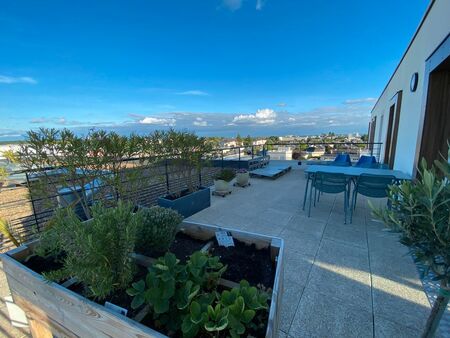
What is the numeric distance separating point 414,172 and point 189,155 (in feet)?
11.4

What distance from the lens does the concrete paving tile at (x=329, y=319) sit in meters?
1.26

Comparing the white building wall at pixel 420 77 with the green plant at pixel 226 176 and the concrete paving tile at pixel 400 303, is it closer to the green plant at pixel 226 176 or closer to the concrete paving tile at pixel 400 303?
the concrete paving tile at pixel 400 303

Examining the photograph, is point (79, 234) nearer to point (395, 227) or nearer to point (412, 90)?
point (395, 227)

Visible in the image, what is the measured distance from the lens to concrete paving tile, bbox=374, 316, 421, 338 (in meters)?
1.23

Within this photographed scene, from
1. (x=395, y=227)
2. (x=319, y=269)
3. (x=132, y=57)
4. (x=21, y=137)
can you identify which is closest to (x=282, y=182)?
(x=319, y=269)

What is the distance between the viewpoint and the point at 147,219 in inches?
56.6

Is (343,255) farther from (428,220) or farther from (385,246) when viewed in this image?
(428,220)

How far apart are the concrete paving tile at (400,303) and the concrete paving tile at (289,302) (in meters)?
0.53

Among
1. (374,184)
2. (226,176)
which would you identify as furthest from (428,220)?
(226,176)

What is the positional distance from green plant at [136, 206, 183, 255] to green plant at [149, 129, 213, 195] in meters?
1.83

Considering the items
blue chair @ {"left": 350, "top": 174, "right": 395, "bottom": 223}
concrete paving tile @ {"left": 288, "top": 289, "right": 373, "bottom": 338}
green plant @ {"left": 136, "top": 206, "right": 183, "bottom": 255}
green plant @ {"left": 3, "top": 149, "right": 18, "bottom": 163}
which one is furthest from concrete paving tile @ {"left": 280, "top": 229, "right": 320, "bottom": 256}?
green plant @ {"left": 3, "top": 149, "right": 18, "bottom": 163}

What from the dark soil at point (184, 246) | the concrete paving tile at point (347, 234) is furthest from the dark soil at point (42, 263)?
the concrete paving tile at point (347, 234)

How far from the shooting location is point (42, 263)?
1.36m

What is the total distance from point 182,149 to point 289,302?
2670mm
